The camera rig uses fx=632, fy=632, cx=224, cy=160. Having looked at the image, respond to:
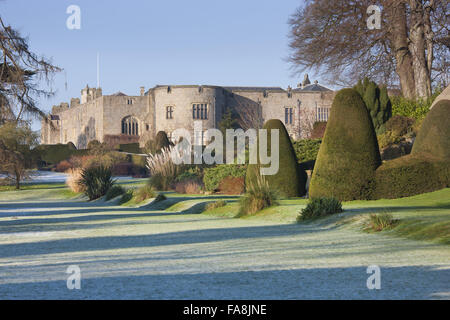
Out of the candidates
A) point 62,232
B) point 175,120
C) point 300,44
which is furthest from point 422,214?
point 175,120

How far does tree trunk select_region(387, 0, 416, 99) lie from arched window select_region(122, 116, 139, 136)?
4057 centimetres

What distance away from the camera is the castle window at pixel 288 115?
2594 inches

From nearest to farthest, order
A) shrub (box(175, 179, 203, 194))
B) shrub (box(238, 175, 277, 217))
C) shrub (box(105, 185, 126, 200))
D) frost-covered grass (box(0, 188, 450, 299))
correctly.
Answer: frost-covered grass (box(0, 188, 450, 299)) → shrub (box(238, 175, 277, 217)) → shrub (box(175, 179, 203, 194)) → shrub (box(105, 185, 126, 200))

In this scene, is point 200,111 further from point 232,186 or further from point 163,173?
point 232,186

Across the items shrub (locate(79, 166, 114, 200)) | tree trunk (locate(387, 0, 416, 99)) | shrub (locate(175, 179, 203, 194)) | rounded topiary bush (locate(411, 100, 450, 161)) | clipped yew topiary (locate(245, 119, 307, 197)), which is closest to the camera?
rounded topiary bush (locate(411, 100, 450, 161))

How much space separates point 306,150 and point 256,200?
835 centimetres

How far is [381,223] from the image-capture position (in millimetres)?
10719

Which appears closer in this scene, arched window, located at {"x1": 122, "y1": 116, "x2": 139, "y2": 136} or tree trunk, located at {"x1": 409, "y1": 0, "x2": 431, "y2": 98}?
tree trunk, located at {"x1": 409, "y1": 0, "x2": 431, "y2": 98}

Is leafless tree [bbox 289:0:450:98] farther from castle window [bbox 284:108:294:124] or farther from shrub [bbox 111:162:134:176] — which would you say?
castle window [bbox 284:108:294:124]

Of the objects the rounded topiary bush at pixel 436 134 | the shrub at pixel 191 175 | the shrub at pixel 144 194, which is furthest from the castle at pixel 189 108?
the rounded topiary bush at pixel 436 134

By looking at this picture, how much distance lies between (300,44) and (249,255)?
25.9 meters

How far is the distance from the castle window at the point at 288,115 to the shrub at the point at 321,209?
174 feet

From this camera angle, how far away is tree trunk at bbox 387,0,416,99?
28.7m

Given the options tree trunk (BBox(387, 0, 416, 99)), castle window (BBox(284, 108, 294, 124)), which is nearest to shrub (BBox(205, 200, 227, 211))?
tree trunk (BBox(387, 0, 416, 99))
